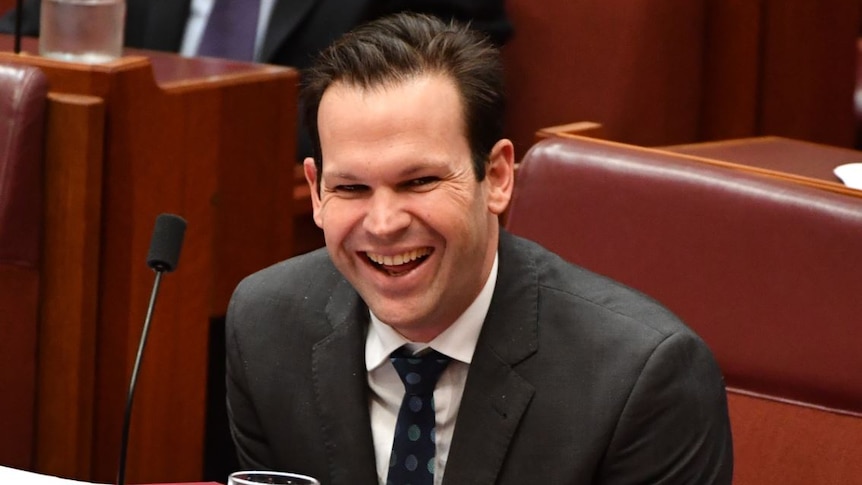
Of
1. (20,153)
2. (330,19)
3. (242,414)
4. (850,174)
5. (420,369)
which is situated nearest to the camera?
(420,369)

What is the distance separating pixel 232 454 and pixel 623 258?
84 cm

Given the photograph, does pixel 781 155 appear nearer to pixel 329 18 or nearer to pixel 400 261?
pixel 400 261

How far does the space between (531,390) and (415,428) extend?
0.10 m

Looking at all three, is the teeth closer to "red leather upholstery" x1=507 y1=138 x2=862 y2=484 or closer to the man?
the man

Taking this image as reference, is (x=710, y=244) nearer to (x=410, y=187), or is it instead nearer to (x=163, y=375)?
(x=410, y=187)

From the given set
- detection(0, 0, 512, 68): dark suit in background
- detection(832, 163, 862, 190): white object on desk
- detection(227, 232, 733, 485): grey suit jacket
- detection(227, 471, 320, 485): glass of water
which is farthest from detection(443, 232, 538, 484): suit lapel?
detection(0, 0, 512, 68): dark suit in background

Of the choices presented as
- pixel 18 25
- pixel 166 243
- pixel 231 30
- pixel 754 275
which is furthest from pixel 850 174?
pixel 231 30

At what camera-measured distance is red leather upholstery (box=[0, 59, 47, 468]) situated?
1.76m

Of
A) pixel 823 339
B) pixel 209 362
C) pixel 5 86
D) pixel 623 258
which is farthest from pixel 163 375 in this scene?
pixel 823 339

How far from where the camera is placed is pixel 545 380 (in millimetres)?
1277

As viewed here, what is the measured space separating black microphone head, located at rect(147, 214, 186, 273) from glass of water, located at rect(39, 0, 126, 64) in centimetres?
72

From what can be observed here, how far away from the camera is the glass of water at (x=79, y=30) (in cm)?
192

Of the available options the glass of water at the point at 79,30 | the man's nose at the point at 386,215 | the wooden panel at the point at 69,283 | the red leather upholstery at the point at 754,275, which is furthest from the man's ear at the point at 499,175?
the glass of water at the point at 79,30

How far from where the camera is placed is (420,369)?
1.29 m
